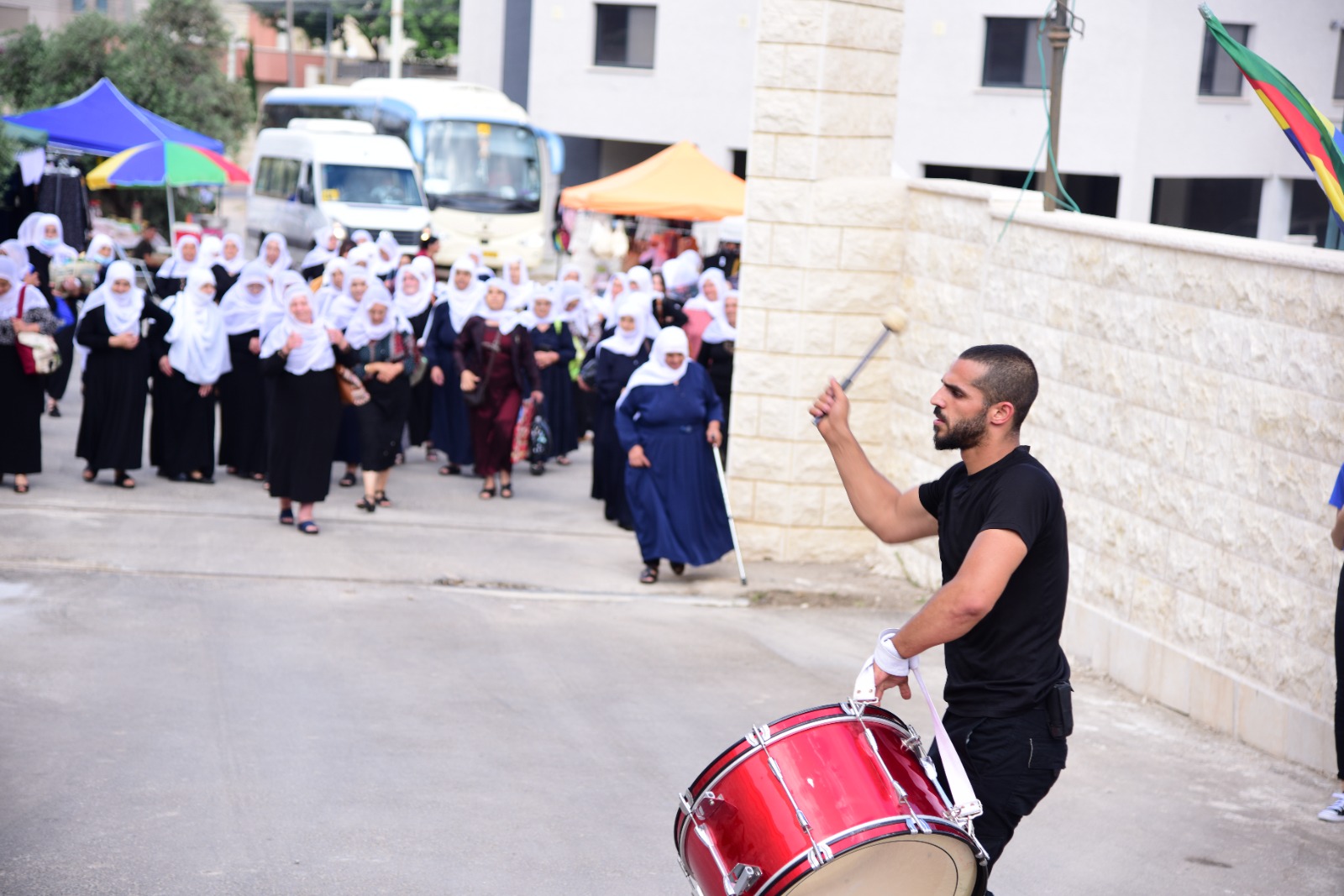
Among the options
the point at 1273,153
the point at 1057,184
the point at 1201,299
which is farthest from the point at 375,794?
the point at 1273,153

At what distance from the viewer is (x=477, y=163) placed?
96.1ft

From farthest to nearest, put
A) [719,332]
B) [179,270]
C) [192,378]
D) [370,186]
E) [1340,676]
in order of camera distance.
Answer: [370,186] → [179,270] → [719,332] → [192,378] → [1340,676]

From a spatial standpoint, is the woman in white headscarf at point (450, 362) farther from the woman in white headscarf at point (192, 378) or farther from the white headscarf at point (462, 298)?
the woman in white headscarf at point (192, 378)

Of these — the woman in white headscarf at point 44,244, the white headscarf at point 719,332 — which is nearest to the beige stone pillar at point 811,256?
the white headscarf at point 719,332

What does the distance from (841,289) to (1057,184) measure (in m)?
2.05

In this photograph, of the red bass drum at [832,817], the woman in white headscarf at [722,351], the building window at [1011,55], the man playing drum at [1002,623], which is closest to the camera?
the red bass drum at [832,817]

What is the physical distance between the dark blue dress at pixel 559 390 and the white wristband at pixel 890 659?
9.58m

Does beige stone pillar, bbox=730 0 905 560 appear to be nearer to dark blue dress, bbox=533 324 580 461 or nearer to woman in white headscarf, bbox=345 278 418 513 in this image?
woman in white headscarf, bbox=345 278 418 513

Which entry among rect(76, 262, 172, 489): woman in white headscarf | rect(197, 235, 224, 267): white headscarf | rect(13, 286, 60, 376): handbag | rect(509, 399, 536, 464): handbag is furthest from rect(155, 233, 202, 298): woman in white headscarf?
rect(509, 399, 536, 464): handbag

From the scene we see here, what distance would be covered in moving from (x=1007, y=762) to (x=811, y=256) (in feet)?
22.3

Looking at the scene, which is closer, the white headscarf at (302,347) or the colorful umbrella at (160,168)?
the white headscarf at (302,347)

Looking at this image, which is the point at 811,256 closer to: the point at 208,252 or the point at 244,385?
the point at 244,385

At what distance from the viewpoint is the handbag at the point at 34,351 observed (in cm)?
1085

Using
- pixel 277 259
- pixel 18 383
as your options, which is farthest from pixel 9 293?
pixel 277 259
